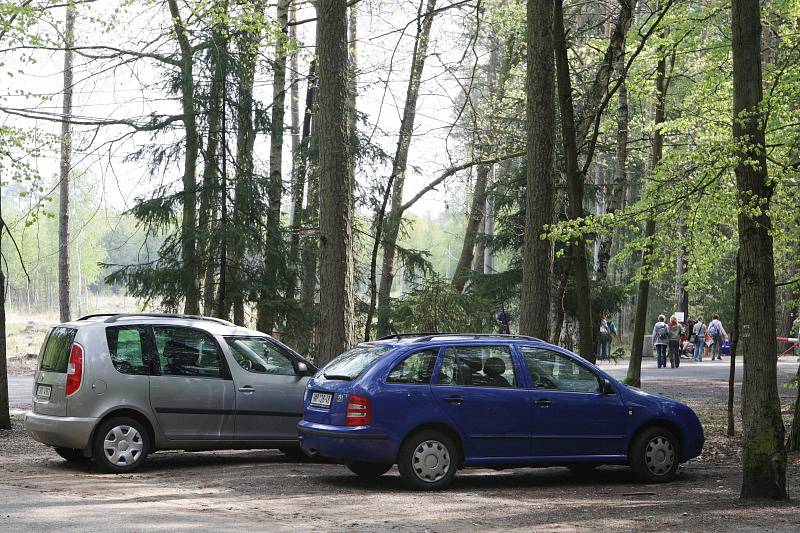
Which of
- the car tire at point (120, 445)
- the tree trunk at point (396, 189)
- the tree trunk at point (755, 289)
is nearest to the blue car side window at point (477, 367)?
the tree trunk at point (755, 289)

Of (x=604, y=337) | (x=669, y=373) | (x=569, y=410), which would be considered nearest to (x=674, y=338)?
(x=604, y=337)

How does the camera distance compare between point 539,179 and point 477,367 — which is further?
point 539,179

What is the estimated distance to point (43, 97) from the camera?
2205 centimetres

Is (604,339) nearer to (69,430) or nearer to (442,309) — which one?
(442,309)

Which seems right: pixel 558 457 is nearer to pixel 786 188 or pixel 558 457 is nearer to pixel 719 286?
pixel 786 188

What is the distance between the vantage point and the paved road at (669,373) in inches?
894

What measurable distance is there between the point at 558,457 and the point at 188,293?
10660mm

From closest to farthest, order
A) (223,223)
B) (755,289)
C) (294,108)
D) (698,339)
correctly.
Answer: (755,289), (223,223), (294,108), (698,339)

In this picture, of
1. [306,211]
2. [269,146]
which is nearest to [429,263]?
[306,211]

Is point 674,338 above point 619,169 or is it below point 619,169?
below

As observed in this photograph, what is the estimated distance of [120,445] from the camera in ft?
38.8

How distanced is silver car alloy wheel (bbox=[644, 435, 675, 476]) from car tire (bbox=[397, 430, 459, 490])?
7.89 ft

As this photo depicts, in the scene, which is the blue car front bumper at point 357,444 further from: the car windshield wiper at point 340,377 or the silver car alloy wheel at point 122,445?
the silver car alloy wheel at point 122,445

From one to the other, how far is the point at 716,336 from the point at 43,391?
3536 centimetres
